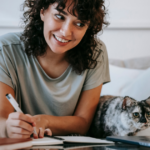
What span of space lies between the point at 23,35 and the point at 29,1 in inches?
7.1

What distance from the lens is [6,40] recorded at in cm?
110

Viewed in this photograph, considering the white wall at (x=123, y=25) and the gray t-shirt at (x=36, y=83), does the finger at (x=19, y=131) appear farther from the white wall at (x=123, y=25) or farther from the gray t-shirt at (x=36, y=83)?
the white wall at (x=123, y=25)

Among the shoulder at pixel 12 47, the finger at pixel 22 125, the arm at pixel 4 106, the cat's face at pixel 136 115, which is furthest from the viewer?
the shoulder at pixel 12 47

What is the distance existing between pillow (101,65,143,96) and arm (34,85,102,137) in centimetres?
18

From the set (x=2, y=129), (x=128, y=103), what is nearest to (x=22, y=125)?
(x=2, y=129)

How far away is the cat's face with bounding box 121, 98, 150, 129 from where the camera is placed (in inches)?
37.2

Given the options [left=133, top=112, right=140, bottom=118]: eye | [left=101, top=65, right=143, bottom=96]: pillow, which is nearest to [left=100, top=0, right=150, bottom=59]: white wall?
[left=101, top=65, right=143, bottom=96]: pillow

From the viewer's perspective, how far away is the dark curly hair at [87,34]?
3.16ft

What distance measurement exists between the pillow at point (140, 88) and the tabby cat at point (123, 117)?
0.18 meters

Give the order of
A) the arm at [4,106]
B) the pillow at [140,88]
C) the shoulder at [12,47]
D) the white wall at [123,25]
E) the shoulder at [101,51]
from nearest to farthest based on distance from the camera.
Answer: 1. the arm at [4,106]
2. the shoulder at [12,47]
3. the pillow at [140,88]
4. the shoulder at [101,51]
5. the white wall at [123,25]

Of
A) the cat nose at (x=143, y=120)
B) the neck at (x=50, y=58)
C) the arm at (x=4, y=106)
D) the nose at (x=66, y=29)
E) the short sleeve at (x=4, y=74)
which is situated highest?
the nose at (x=66, y=29)

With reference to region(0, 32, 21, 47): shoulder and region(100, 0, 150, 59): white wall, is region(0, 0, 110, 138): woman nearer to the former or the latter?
region(0, 32, 21, 47): shoulder

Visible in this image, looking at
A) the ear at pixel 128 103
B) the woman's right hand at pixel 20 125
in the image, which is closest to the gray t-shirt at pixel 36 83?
the ear at pixel 128 103

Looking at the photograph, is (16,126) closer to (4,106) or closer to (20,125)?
(20,125)
